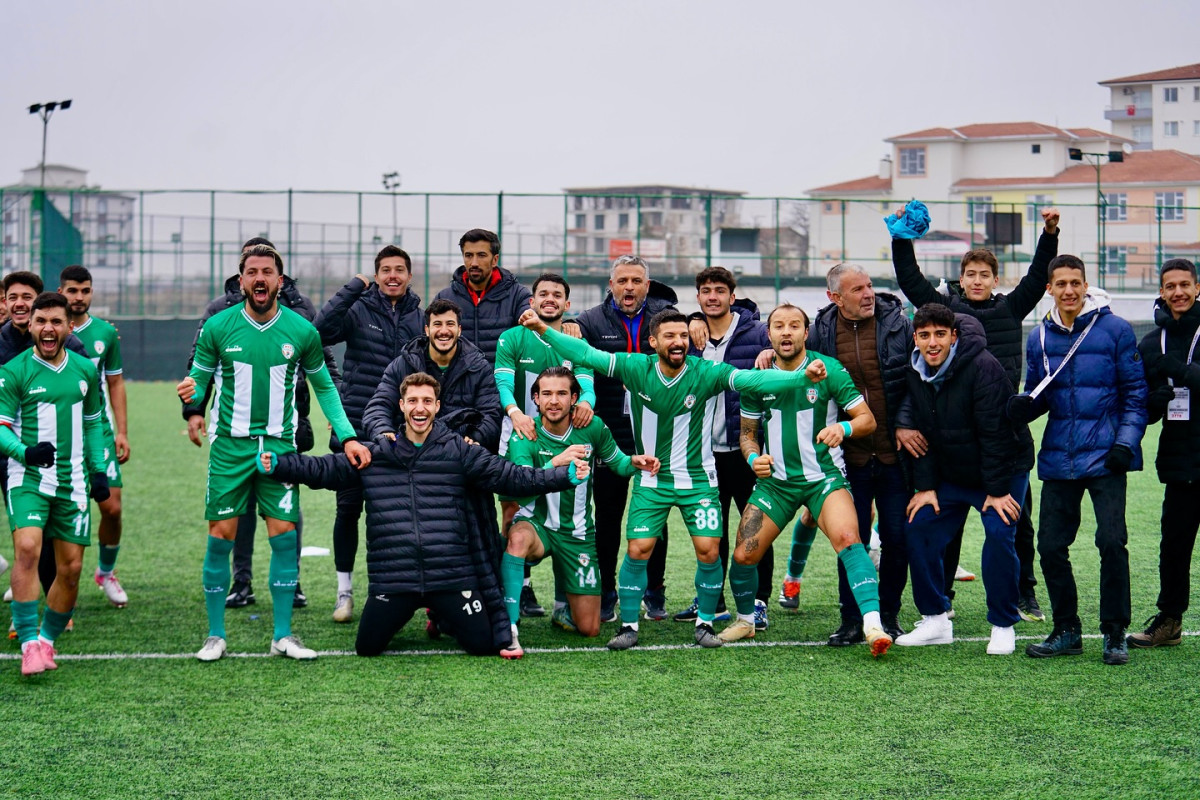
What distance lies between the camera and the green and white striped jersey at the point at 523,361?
693 centimetres

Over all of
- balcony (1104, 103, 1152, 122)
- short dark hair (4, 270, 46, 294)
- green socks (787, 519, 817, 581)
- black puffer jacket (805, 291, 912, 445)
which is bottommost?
green socks (787, 519, 817, 581)

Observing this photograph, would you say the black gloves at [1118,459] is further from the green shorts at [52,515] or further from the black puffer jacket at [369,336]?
the green shorts at [52,515]

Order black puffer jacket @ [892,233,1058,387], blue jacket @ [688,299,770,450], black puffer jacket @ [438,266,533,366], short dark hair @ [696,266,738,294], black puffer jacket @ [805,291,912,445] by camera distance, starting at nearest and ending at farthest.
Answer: black puffer jacket @ [805,291,912,445] < black puffer jacket @ [892,233,1058,387] < short dark hair @ [696,266,738,294] < blue jacket @ [688,299,770,450] < black puffer jacket @ [438,266,533,366]

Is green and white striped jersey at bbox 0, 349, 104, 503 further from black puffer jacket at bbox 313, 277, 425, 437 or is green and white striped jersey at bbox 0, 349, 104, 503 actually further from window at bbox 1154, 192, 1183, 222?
window at bbox 1154, 192, 1183, 222

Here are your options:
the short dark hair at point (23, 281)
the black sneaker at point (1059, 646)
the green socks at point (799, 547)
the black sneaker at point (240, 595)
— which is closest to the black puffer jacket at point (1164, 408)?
the black sneaker at point (1059, 646)

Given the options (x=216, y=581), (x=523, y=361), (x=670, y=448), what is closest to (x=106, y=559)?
(x=216, y=581)

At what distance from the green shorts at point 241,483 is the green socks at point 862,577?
2810 mm

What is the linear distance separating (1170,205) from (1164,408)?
76.9 ft

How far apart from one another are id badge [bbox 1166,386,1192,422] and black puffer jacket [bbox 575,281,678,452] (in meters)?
2.69

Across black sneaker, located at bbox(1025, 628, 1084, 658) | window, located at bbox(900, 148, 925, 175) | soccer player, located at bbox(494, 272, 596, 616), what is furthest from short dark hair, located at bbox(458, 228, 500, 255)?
window, located at bbox(900, 148, 925, 175)

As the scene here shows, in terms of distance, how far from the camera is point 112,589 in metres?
7.46

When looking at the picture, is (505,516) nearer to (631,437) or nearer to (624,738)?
(631,437)

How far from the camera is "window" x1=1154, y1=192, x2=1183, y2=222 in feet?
86.5

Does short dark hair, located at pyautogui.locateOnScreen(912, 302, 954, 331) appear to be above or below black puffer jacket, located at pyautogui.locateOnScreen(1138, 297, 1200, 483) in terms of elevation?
above
